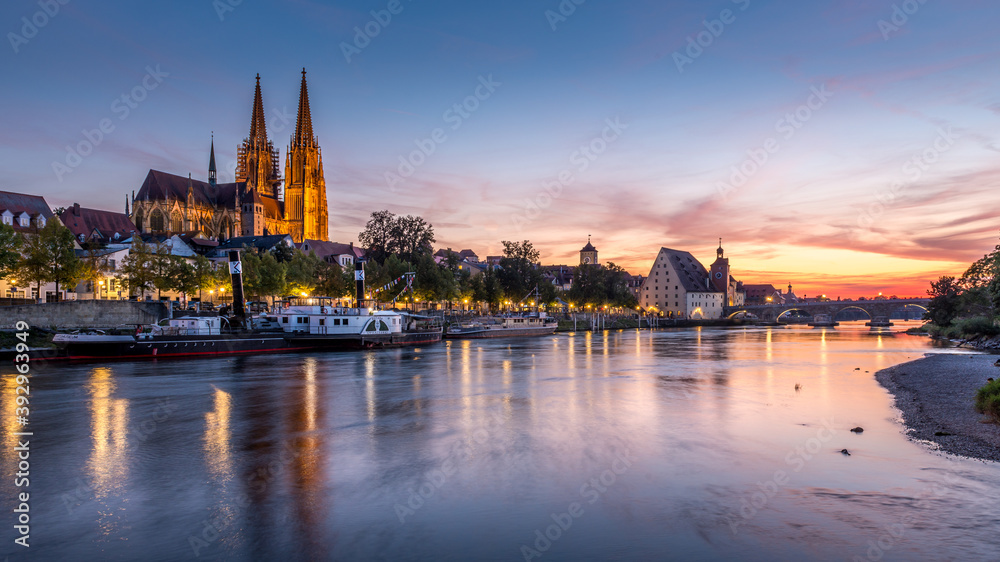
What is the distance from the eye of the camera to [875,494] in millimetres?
14391

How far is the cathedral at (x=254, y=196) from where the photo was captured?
141m

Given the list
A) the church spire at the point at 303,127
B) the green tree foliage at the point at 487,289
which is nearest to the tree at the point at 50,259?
the green tree foliage at the point at 487,289

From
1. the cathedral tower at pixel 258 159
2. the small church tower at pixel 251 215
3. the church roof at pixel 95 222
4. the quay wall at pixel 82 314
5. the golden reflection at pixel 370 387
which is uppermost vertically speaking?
the cathedral tower at pixel 258 159

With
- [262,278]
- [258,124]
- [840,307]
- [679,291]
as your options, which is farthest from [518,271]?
[258,124]

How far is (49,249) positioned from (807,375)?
70.0 meters

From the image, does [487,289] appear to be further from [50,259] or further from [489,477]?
[489,477]

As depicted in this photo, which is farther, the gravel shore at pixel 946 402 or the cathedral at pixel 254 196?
the cathedral at pixel 254 196

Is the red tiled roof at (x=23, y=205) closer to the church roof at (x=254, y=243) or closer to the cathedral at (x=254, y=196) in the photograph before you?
the church roof at (x=254, y=243)

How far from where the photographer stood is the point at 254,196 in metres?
164

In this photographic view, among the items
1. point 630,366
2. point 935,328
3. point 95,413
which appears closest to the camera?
point 95,413

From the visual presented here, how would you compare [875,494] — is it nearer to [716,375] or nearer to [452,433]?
[452,433]

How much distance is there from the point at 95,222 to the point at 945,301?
5568 inches

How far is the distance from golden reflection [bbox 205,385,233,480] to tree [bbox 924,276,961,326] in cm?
9252

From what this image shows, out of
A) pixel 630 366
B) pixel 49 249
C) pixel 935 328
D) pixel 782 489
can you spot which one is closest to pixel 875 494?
pixel 782 489
